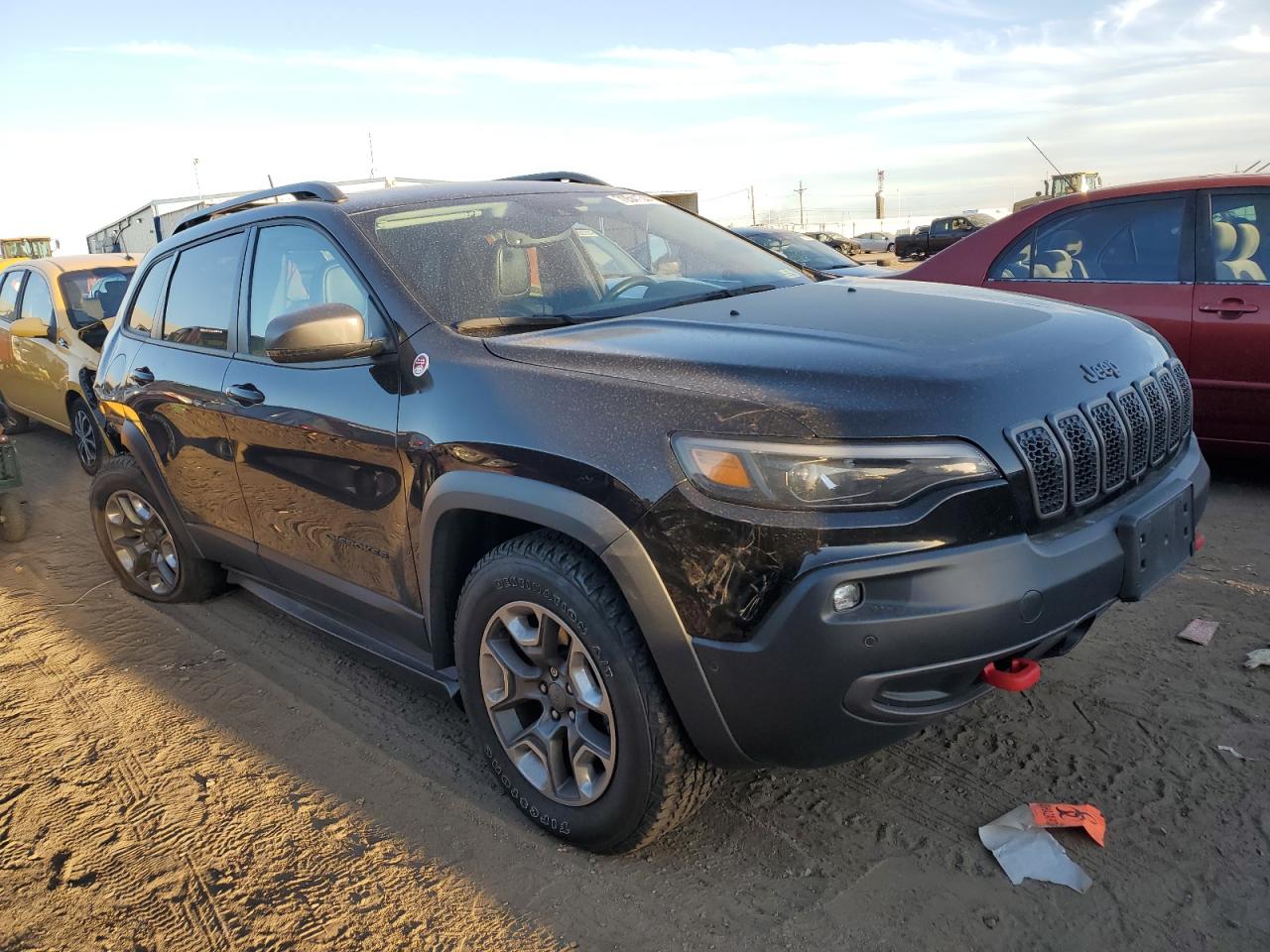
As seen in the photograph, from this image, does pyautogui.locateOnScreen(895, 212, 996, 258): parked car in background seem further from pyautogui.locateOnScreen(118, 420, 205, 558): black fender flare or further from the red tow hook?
the red tow hook

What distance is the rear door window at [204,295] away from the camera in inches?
148

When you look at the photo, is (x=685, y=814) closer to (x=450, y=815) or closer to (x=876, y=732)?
(x=876, y=732)

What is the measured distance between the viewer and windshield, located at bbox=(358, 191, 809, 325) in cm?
300

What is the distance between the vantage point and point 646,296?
10.4 ft

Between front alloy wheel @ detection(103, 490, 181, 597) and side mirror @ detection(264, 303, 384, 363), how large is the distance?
2.05m

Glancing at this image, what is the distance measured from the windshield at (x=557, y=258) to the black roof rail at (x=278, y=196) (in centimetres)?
31

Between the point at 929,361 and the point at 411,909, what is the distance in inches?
73.3

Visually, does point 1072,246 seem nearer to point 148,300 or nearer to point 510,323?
point 510,323

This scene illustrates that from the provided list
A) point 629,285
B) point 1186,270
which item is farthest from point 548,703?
point 1186,270

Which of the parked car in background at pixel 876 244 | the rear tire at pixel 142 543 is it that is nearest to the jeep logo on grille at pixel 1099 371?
the rear tire at pixel 142 543

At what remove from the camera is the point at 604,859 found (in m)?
2.63

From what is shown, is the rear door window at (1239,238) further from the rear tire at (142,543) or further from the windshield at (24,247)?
the windshield at (24,247)

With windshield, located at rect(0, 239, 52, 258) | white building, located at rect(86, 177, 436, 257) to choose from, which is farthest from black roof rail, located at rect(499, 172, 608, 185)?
windshield, located at rect(0, 239, 52, 258)

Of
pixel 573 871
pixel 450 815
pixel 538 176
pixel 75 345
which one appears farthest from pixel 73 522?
pixel 573 871
